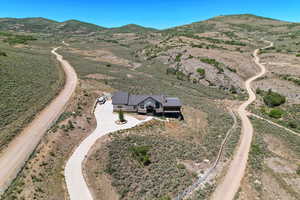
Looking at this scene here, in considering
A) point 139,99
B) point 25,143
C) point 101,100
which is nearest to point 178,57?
point 139,99

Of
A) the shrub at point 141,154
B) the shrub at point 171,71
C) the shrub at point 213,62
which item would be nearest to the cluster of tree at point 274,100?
the shrub at point 213,62

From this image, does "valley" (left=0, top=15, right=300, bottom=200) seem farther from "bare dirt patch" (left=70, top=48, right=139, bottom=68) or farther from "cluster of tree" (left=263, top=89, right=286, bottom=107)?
"bare dirt patch" (left=70, top=48, right=139, bottom=68)

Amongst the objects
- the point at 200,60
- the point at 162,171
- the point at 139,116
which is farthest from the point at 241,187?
the point at 200,60

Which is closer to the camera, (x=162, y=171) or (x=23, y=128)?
(x=162, y=171)

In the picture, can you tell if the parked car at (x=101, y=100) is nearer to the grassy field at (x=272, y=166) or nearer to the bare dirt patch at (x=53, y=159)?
the bare dirt patch at (x=53, y=159)

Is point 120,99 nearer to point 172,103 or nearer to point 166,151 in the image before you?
point 172,103

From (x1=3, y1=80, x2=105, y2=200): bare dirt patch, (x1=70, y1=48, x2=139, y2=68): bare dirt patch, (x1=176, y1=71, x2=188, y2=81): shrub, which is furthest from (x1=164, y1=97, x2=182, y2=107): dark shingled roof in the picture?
(x1=70, y1=48, x2=139, y2=68): bare dirt patch

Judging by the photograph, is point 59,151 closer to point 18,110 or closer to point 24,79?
point 18,110
